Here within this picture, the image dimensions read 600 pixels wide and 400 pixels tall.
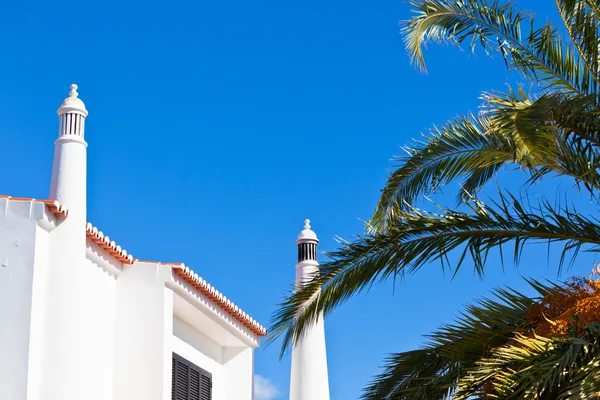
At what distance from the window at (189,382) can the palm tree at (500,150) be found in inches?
229

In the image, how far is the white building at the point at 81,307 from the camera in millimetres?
11070

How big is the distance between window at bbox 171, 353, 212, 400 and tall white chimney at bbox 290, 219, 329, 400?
3.87 metres

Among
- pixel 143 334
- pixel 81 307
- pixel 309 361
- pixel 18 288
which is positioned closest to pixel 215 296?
pixel 143 334

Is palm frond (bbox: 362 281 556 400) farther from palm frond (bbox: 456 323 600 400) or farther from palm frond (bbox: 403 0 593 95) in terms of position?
palm frond (bbox: 403 0 593 95)

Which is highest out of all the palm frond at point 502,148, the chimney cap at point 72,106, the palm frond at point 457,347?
the chimney cap at point 72,106

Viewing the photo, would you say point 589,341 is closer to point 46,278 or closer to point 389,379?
point 389,379

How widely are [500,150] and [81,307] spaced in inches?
210

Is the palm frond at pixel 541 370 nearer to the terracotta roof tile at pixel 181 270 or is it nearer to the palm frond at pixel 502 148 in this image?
the palm frond at pixel 502 148

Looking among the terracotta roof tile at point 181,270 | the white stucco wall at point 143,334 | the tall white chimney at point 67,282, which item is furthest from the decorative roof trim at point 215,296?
the tall white chimney at point 67,282

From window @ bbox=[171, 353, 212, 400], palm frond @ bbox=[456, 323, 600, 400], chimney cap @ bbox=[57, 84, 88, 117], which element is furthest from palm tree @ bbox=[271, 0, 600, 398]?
window @ bbox=[171, 353, 212, 400]

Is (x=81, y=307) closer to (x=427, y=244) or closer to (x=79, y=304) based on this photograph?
(x=79, y=304)

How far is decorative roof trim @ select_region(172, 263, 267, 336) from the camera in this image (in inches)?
553

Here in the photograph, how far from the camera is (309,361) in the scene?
20.8 m

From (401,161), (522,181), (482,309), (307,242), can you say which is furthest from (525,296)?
(307,242)
